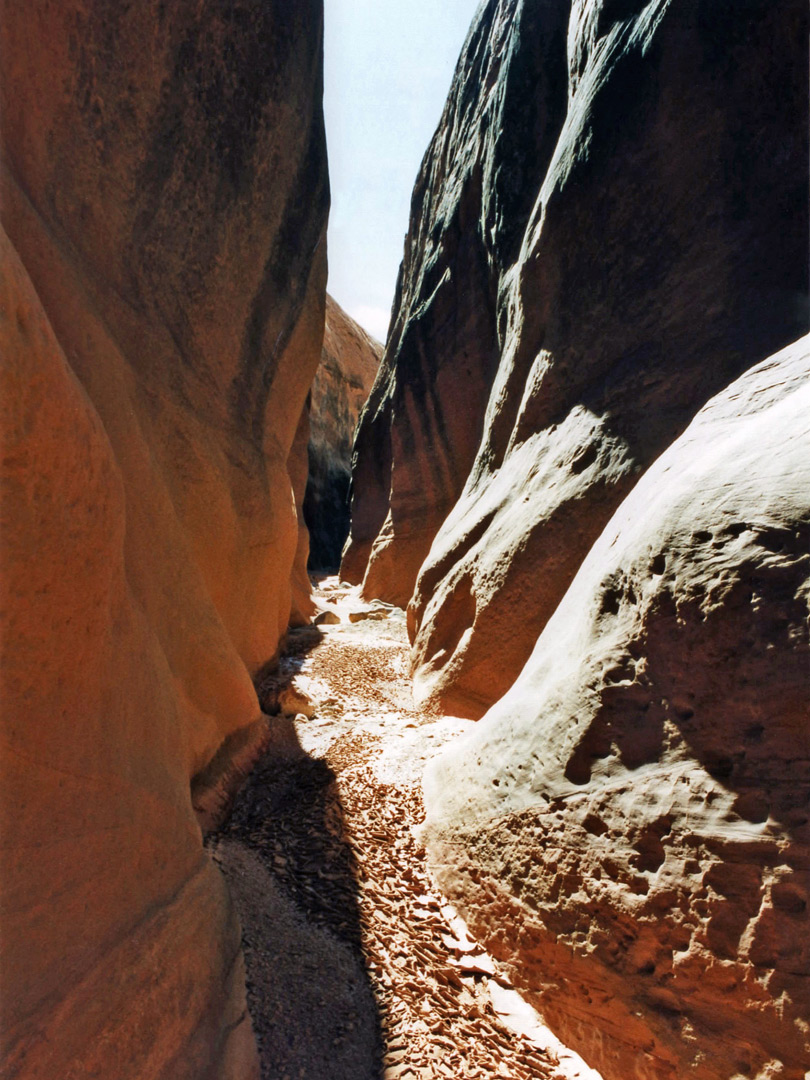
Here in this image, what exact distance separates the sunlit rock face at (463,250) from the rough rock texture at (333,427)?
12.2 metres

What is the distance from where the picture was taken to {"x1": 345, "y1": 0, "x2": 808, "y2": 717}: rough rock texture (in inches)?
161

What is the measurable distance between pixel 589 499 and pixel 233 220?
11.5 feet

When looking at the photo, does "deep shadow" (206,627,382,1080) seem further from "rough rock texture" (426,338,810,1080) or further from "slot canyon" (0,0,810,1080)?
"rough rock texture" (426,338,810,1080)

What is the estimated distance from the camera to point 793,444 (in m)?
1.94

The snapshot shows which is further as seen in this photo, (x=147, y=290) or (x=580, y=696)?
(x=147, y=290)

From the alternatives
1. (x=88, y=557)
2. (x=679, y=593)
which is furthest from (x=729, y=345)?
(x=88, y=557)

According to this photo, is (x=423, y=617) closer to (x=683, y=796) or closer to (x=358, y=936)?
(x=358, y=936)

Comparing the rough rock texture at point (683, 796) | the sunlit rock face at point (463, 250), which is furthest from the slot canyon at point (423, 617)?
the sunlit rock face at point (463, 250)

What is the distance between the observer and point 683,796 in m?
1.88

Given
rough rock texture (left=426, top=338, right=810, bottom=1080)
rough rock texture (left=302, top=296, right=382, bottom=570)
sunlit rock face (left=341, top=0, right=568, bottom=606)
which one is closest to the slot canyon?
rough rock texture (left=426, top=338, right=810, bottom=1080)

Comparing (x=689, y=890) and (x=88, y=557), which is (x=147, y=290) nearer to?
(x=88, y=557)

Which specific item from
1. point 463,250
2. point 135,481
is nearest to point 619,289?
point 135,481

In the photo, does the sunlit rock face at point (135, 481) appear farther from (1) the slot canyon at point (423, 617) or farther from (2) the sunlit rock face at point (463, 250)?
(2) the sunlit rock face at point (463, 250)

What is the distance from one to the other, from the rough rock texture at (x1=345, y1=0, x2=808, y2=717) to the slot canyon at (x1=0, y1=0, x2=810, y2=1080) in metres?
0.03
